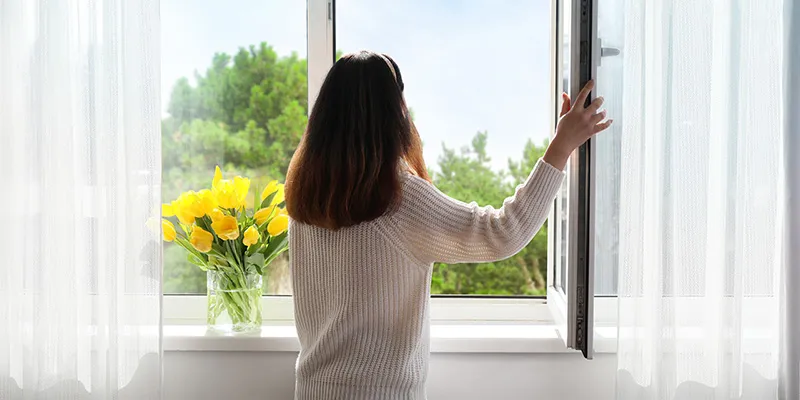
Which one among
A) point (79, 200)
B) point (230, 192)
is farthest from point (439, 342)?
point (79, 200)

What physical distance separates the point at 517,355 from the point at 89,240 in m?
1.00

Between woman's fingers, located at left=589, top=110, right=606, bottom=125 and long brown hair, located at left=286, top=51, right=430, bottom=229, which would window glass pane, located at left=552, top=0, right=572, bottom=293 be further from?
long brown hair, located at left=286, top=51, right=430, bottom=229

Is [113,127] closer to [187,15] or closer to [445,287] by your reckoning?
[187,15]

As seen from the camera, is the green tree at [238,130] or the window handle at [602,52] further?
the green tree at [238,130]

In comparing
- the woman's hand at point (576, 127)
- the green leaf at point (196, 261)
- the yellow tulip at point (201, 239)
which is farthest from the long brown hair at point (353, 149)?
the green leaf at point (196, 261)

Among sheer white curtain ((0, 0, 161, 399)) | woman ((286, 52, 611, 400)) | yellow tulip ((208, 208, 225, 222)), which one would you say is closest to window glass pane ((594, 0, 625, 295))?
woman ((286, 52, 611, 400))

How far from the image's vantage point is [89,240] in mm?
1625

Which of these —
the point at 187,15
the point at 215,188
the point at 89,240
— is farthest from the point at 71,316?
the point at 187,15

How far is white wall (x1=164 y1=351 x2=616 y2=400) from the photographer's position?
1.76 m

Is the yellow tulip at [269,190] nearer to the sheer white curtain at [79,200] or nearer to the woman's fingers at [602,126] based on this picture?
the sheer white curtain at [79,200]

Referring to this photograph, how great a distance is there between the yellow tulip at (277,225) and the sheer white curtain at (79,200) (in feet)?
0.93

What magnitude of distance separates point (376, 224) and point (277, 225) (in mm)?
506

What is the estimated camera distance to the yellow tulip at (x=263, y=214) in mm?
1804

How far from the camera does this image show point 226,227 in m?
1.71
